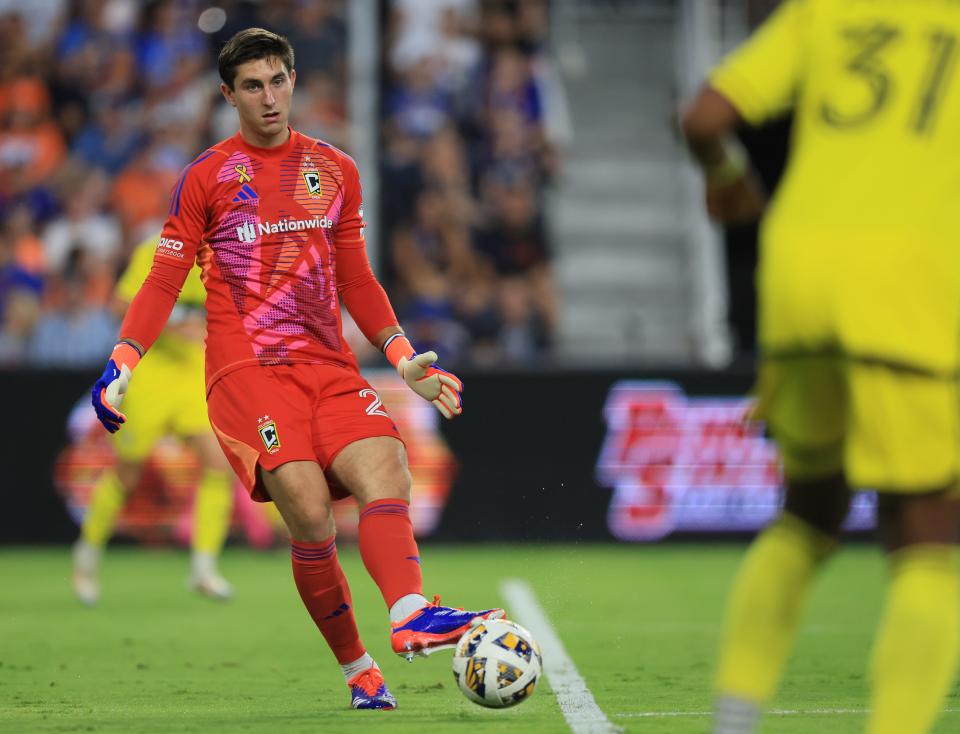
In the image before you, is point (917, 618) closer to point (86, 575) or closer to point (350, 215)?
point (350, 215)

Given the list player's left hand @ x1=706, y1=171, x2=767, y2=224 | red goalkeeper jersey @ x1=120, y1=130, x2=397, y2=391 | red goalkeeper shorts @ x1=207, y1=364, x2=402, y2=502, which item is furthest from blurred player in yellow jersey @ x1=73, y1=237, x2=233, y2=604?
player's left hand @ x1=706, y1=171, x2=767, y2=224

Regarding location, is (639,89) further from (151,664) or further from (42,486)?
(151,664)

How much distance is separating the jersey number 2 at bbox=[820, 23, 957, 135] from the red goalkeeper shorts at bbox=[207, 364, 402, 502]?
2.30m

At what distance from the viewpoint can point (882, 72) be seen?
3834mm

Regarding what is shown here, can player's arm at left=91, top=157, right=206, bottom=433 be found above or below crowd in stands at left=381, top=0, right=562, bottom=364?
above

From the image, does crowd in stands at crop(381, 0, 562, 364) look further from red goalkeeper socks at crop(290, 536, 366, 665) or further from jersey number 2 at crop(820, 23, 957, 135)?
jersey number 2 at crop(820, 23, 957, 135)

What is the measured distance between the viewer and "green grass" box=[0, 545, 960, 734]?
18.4ft

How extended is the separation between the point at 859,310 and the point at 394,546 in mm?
2222

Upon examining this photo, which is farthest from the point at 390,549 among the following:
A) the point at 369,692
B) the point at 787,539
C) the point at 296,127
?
the point at 296,127

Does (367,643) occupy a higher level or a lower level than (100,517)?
higher

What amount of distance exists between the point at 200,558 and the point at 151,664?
3.13m

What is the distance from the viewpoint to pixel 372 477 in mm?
5523

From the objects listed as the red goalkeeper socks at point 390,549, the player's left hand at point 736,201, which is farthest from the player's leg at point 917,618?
the red goalkeeper socks at point 390,549

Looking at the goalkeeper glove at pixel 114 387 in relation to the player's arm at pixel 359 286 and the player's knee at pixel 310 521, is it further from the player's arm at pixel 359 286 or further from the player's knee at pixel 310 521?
the player's arm at pixel 359 286
